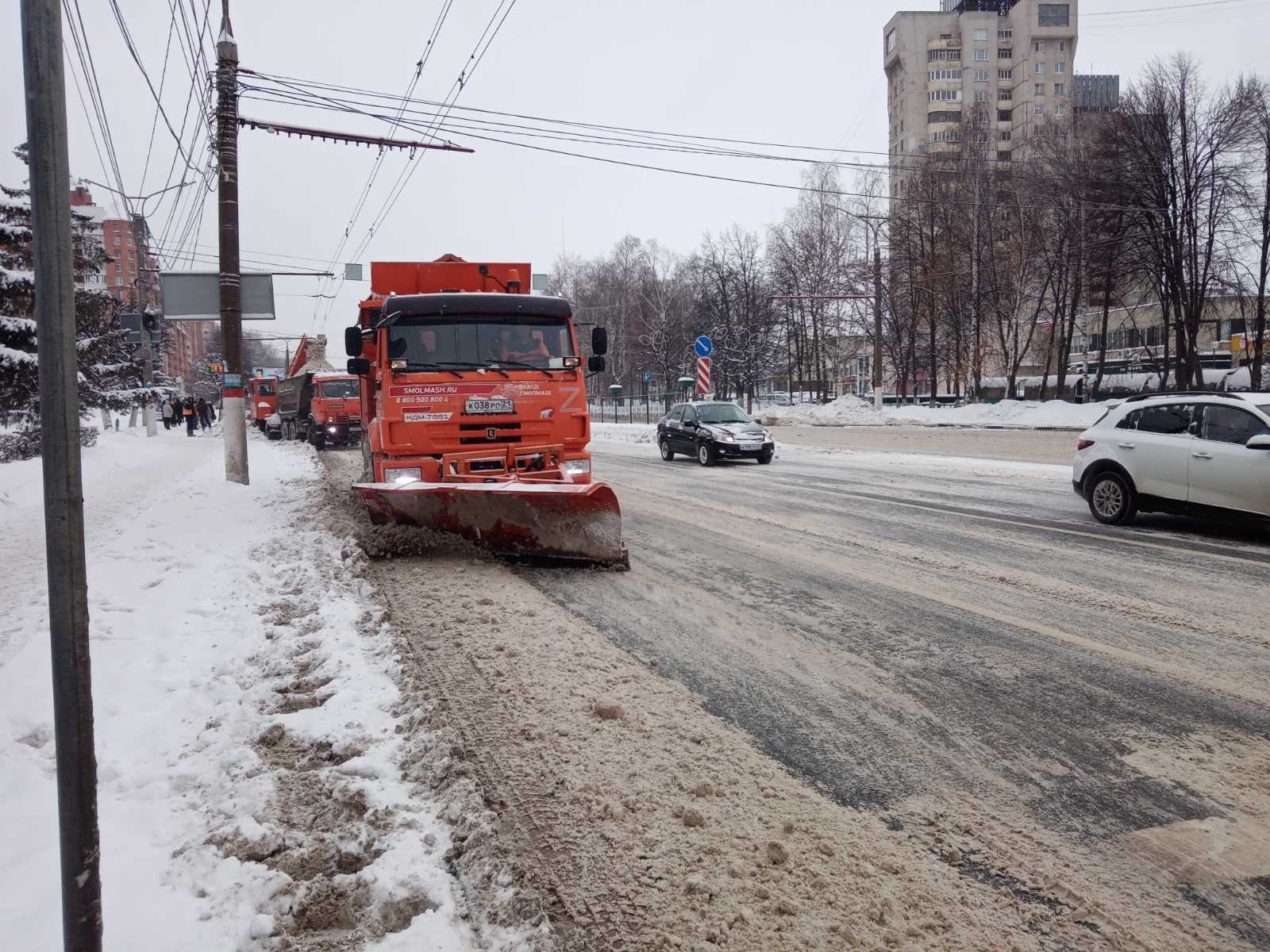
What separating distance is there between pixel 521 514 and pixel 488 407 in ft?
5.29

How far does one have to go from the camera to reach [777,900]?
2.54 metres

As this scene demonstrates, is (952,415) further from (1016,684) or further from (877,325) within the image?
(1016,684)

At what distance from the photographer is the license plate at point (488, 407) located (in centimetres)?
855

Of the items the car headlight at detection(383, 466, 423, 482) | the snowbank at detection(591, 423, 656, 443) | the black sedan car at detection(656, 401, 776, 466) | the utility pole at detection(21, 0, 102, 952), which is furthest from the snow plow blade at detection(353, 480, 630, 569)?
the snowbank at detection(591, 423, 656, 443)

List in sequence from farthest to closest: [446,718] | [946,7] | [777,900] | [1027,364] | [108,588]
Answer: [946,7], [1027,364], [108,588], [446,718], [777,900]

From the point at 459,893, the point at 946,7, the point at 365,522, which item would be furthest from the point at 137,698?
the point at 946,7

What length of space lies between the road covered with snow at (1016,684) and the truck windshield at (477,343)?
2.44 m

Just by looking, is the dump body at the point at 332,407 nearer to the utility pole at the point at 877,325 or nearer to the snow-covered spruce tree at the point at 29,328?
the snow-covered spruce tree at the point at 29,328

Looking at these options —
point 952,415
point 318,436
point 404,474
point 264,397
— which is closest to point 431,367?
point 404,474

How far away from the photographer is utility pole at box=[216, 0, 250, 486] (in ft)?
44.1

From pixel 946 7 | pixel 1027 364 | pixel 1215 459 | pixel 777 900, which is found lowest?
pixel 777 900

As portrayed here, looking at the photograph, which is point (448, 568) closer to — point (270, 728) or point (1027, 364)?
point (270, 728)

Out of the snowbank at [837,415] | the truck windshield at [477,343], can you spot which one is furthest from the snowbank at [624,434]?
the truck windshield at [477,343]

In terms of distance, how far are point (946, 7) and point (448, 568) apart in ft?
388
